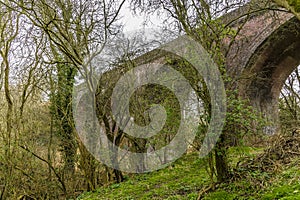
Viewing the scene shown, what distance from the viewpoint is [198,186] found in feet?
18.1

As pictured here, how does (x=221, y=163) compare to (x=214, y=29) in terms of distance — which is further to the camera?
(x=214, y=29)

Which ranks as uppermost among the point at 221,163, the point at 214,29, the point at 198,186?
the point at 214,29

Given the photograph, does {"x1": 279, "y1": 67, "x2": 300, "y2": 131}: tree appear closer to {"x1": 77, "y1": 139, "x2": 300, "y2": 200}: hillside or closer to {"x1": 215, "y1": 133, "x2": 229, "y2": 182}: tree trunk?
{"x1": 77, "y1": 139, "x2": 300, "y2": 200}: hillside

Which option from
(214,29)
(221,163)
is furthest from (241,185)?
(214,29)

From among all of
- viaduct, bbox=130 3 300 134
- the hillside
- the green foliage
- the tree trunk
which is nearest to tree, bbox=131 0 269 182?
the tree trunk

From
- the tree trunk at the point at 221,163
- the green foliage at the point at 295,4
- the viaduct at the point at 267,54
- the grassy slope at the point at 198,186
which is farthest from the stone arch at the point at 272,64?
the green foliage at the point at 295,4

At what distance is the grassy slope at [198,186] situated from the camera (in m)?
3.62

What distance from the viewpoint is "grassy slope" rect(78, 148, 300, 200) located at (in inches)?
142

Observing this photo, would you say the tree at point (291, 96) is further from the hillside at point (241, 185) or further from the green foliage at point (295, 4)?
the green foliage at point (295, 4)

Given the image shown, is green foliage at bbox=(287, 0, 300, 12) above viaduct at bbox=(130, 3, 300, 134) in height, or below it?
below

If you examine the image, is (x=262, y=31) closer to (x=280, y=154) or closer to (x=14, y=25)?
(x=280, y=154)

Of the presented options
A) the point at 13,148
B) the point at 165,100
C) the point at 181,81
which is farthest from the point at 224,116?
the point at 13,148

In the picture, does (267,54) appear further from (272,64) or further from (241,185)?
(241,185)

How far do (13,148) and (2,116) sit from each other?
137cm
